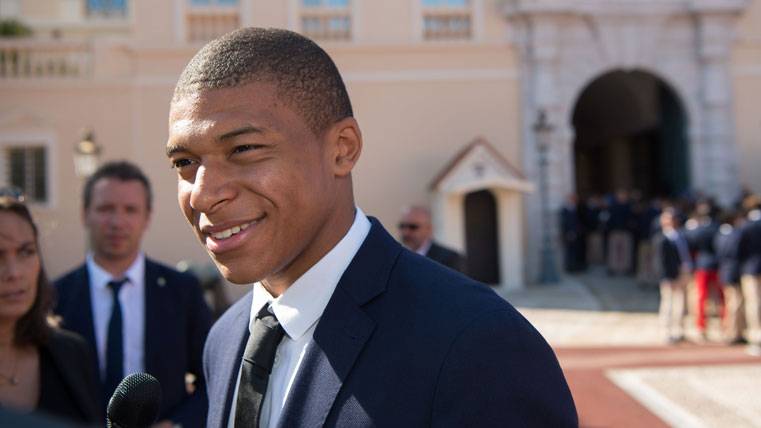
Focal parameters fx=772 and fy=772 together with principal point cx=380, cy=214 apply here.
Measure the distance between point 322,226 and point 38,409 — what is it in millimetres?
1903

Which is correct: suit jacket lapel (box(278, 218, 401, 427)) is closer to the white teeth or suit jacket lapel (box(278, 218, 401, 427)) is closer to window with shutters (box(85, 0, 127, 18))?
the white teeth

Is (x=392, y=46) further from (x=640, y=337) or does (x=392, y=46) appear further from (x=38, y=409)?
(x=38, y=409)

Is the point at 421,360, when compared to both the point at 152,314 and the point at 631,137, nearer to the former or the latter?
the point at 152,314

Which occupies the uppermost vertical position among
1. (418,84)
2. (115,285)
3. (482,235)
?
(418,84)

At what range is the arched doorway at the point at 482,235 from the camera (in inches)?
696

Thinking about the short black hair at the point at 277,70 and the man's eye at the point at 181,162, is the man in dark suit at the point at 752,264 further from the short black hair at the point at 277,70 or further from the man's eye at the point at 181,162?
the man's eye at the point at 181,162

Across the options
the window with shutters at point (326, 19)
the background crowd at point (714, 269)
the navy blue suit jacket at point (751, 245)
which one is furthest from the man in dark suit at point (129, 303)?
the window with shutters at point (326, 19)

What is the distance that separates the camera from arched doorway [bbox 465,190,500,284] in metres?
17.7

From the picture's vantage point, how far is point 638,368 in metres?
9.77

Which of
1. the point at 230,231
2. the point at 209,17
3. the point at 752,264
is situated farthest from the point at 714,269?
the point at 209,17

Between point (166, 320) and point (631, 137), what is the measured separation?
23217 mm

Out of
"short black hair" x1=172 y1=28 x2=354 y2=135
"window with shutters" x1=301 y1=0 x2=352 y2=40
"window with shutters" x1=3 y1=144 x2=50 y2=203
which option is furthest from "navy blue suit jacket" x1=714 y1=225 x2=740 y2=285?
"window with shutters" x1=3 y1=144 x2=50 y2=203

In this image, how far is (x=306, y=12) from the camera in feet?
61.9

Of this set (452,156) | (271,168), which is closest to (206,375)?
(271,168)
